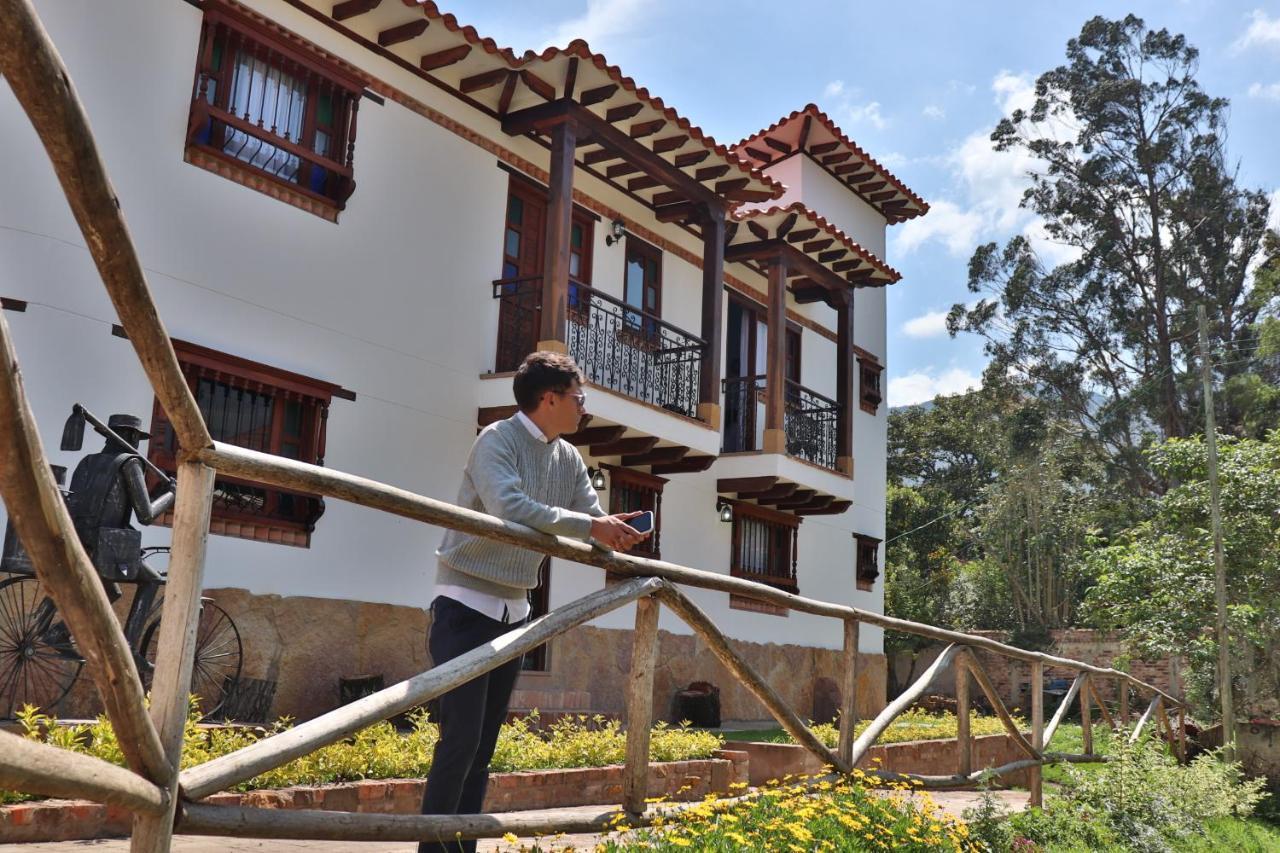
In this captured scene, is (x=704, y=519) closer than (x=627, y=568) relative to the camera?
No

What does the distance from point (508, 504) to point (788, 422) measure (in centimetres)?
1200

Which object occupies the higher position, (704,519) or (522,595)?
(704,519)

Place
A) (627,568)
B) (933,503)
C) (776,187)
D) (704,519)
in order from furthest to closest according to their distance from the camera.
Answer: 1. (933,503)
2. (704,519)
3. (776,187)
4. (627,568)

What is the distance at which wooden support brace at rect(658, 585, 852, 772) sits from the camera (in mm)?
3816

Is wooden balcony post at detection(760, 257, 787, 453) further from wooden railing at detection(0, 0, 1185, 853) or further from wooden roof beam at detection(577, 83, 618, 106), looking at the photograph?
wooden railing at detection(0, 0, 1185, 853)

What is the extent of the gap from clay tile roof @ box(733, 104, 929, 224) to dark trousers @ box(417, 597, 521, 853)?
14279 mm

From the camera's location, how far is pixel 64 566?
177 cm

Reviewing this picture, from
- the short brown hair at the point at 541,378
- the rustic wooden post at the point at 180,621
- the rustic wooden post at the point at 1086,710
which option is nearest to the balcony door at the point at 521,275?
the rustic wooden post at the point at 1086,710

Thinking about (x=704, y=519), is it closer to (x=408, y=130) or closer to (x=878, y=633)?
(x=878, y=633)

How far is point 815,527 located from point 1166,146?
19.7 m

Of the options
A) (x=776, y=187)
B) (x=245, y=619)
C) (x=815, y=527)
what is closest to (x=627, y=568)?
(x=245, y=619)

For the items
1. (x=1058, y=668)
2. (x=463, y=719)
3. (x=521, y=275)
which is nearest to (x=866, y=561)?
(x=1058, y=668)

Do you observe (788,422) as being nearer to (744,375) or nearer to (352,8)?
(744,375)

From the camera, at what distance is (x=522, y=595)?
3.63 metres
